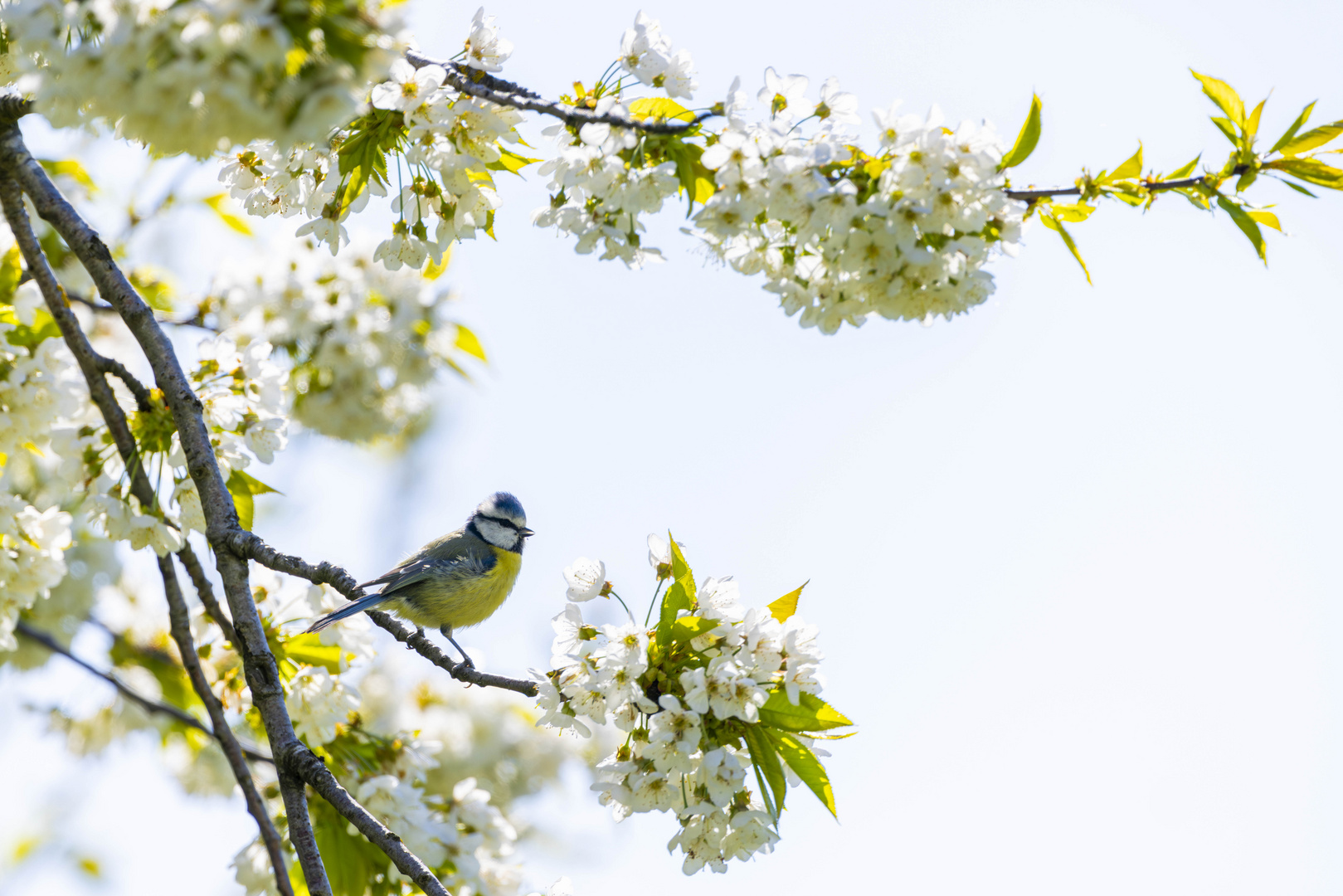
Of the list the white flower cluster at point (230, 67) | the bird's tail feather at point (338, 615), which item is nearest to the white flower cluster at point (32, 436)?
the bird's tail feather at point (338, 615)

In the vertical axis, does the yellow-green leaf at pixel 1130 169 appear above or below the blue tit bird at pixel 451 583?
below

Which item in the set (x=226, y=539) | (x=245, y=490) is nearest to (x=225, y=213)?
(x=245, y=490)

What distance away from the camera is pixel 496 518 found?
5.54m

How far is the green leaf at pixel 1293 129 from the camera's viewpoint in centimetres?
224

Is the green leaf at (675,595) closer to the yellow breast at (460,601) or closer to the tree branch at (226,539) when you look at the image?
the tree branch at (226,539)

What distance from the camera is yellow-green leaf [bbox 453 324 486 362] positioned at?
4809 millimetres

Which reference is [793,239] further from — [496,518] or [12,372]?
A: [496,518]

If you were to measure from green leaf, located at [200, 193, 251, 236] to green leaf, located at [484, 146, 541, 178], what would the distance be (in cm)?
224

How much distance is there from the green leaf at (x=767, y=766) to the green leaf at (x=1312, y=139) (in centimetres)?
179

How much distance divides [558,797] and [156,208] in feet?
17.9

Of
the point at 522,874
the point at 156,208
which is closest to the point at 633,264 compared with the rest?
the point at 522,874

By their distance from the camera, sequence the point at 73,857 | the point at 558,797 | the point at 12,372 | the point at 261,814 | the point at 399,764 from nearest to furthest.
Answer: the point at 261,814 < the point at 12,372 < the point at 399,764 < the point at 73,857 < the point at 558,797

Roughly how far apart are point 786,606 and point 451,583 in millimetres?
2497

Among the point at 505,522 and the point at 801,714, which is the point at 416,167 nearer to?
the point at 801,714
